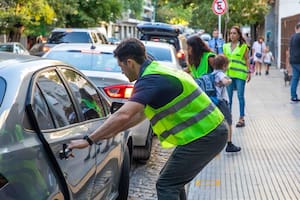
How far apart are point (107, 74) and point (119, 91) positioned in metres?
0.42

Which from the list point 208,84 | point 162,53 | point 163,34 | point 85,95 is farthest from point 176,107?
point 163,34

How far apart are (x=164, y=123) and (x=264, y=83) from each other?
578 inches

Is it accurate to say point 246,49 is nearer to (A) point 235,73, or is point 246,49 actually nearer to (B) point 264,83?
(A) point 235,73

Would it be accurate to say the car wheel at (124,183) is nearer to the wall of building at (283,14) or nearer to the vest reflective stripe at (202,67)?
the vest reflective stripe at (202,67)

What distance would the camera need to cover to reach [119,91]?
6789 mm

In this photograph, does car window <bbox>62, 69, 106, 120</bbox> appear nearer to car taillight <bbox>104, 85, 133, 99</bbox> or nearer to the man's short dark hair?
the man's short dark hair

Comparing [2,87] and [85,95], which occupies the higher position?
[2,87]

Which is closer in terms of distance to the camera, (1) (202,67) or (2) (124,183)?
(2) (124,183)

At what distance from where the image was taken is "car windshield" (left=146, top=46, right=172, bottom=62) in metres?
11.0

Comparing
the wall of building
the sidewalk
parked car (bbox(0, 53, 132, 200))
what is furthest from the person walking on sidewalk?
the wall of building

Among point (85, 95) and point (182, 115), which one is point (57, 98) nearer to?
point (85, 95)

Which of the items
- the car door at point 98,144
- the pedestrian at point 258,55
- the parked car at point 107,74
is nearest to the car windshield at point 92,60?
the parked car at point 107,74

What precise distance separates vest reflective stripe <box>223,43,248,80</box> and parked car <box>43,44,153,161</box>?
200 centimetres

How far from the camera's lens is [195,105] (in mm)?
3764
